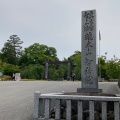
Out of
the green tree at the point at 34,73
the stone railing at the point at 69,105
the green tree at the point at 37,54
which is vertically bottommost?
the stone railing at the point at 69,105

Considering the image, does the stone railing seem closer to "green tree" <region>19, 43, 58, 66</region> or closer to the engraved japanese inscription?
the engraved japanese inscription

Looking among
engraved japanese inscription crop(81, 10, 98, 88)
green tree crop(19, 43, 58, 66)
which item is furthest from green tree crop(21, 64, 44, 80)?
engraved japanese inscription crop(81, 10, 98, 88)

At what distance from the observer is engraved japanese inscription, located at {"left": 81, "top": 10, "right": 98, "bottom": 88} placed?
8.16 metres

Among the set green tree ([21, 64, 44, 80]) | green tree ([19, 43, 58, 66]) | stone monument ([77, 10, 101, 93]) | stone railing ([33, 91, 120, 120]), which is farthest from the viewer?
green tree ([19, 43, 58, 66])

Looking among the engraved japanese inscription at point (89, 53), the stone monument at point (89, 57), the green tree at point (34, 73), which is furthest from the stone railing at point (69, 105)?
the green tree at point (34, 73)

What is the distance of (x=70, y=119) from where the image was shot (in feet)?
18.8

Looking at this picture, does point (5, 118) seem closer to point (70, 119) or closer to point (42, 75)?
point (70, 119)

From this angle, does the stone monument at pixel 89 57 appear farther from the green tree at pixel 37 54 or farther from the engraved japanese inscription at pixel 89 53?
the green tree at pixel 37 54

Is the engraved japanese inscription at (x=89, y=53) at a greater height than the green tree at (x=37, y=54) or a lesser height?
lesser

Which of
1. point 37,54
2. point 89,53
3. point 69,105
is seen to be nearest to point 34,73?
point 37,54

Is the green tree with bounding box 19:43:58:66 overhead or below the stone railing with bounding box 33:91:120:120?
overhead

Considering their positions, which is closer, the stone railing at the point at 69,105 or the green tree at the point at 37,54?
the stone railing at the point at 69,105

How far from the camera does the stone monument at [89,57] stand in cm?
815

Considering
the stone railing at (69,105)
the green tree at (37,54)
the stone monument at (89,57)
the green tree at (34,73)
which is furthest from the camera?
the green tree at (37,54)
